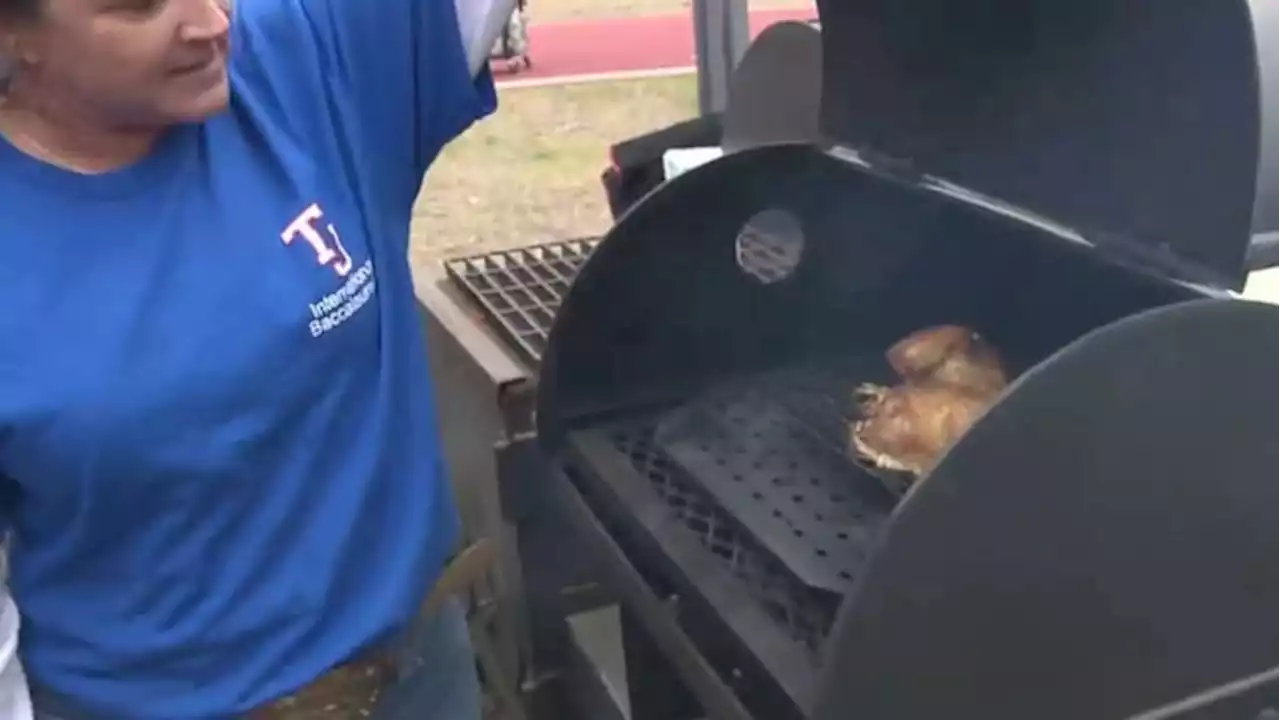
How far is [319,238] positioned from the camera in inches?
42.8

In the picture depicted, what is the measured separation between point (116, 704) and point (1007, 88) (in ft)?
2.77

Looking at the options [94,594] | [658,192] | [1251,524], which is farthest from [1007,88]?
[94,594]

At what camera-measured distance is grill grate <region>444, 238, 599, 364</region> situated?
1.83 meters

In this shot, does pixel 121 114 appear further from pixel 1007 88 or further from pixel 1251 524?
pixel 1251 524

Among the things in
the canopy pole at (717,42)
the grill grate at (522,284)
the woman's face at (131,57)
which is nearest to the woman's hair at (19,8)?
the woman's face at (131,57)

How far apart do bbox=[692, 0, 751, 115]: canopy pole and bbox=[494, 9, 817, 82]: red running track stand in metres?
1.59

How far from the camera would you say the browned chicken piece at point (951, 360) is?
1.18 meters

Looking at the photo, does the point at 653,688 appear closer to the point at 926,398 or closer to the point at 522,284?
the point at 926,398

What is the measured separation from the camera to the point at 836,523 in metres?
1.08

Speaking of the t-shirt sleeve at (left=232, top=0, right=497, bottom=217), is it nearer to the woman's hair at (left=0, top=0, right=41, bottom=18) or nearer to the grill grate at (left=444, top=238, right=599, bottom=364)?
the woman's hair at (left=0, top=0, right=41, bottom=18)

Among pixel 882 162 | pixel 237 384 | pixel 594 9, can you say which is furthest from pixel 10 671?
pixel 594 9

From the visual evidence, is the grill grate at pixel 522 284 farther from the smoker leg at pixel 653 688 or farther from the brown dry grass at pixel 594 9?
the brown dry grass at pixel 594 9

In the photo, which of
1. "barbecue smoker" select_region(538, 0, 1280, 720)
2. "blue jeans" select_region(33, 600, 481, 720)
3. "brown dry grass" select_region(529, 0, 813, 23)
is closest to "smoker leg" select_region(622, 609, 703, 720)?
"barbecue smoker" select_region(538, 0, 1280, 720)

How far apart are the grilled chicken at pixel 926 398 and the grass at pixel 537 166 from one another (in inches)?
53.3
